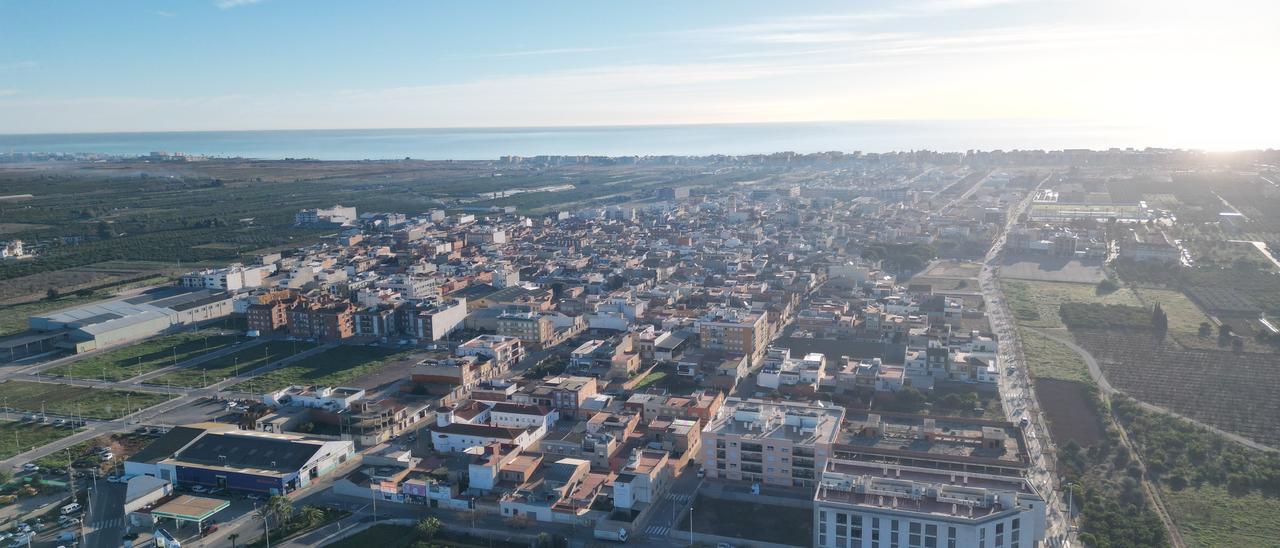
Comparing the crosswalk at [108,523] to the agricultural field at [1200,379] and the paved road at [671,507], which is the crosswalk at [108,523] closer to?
the paved road at [671,507]

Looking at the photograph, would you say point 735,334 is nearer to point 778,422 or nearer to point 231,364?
point 778,422

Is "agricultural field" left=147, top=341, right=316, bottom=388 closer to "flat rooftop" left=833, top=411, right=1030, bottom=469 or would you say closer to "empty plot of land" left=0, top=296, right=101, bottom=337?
"empty plot of land" left=0, top=296, right=101, bottom=337

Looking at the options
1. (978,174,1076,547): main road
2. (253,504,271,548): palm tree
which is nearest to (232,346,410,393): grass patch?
(253,504,271,548): palm tree

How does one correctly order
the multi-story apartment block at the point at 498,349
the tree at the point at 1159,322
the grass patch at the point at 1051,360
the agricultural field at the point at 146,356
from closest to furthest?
the grass patch at the point at 1051,360 < the multi-story apartment block at the point at 498,349 < the agricultural field at the point at 146,356 < the tree at the point at 1159,322

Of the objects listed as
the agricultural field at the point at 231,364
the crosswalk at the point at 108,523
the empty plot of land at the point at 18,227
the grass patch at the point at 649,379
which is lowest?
the crosswalk at the point at 108,523

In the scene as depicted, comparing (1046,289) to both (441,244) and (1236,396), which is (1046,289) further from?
(441,244)

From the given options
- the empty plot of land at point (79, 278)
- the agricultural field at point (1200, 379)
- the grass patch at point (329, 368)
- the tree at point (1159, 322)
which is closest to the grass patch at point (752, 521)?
the agricultural field at point (1200, 379)

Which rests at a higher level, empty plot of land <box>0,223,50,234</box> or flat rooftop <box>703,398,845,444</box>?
empty plot of land <box>0,223,50,234</box>
